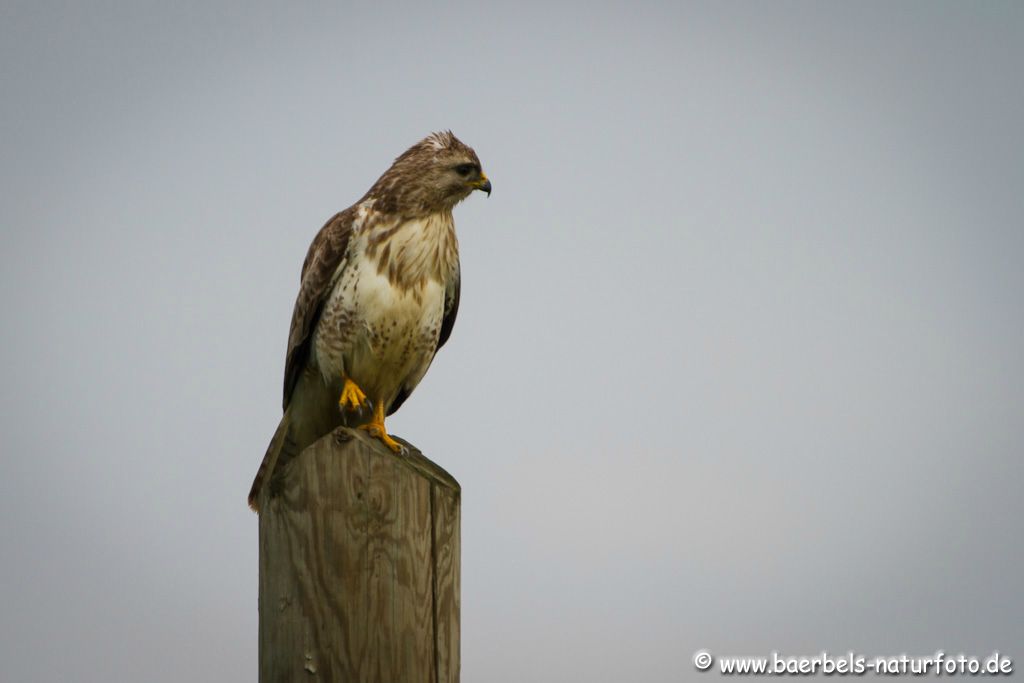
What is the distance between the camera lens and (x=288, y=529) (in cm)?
292

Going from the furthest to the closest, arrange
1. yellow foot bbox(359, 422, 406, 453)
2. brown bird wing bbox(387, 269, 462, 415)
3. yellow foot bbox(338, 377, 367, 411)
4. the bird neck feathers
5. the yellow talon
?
1. brown bird wing bbox(387, 269, 462, 415)
2. yellow foot bbox(338, 377, 367, 411)
3. the bird neck feathers
4. the yellow talon
5. yellow foot bbox(359, 422, 406, 453)

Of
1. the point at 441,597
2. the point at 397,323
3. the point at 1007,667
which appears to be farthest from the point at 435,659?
the point at 1007,667

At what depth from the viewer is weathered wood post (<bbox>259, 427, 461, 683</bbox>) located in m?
2.84

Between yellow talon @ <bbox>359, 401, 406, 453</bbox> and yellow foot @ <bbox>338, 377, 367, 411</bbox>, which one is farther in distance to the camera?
yellow foot @ <bbox>338, 377, 367, 411</bbox>

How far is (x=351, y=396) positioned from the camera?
458cm

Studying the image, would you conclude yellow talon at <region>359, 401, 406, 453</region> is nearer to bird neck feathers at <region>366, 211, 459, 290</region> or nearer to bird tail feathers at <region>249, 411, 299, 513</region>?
bird tail feathers at <region>249, 411, 299, 513</region>

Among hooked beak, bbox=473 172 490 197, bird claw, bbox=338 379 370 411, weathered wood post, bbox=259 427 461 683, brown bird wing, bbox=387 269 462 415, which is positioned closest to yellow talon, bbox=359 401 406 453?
bird claw, bbox=338 379 370 411

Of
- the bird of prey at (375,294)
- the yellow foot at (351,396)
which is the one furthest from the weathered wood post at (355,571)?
the yellow foot at (351,396)

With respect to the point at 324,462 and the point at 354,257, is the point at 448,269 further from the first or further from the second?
the point at 324,462

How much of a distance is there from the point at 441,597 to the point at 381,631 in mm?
200

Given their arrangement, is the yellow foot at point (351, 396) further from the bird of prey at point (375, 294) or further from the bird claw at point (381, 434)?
the bird claw at point (381, 434)

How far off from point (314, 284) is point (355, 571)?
6.57ft

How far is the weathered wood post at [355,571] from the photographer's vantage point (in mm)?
2842

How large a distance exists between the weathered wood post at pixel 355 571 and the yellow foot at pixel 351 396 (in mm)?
1610
